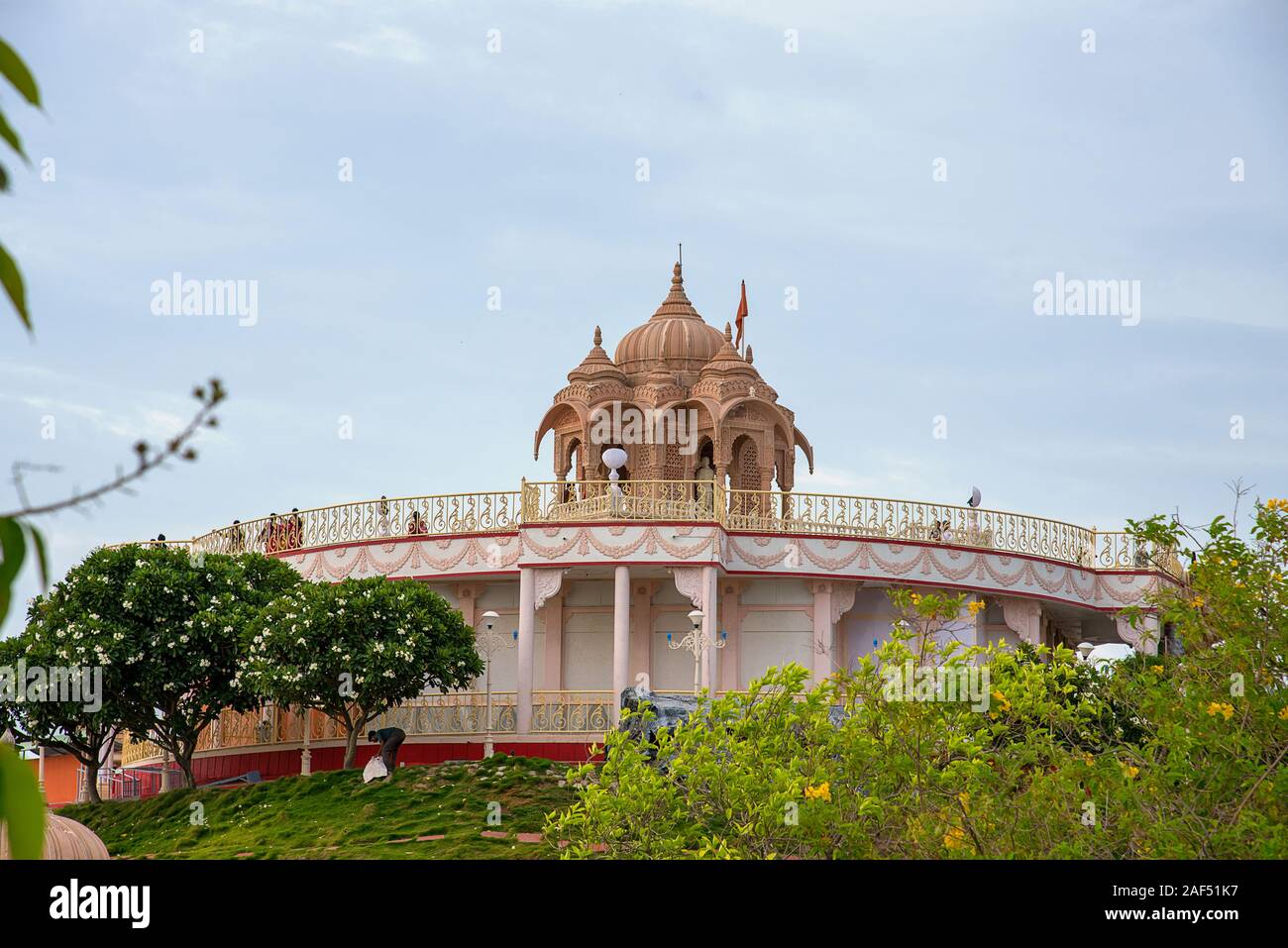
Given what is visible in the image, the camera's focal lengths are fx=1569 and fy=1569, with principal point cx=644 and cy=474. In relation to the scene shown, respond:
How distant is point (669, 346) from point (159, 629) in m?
14.3

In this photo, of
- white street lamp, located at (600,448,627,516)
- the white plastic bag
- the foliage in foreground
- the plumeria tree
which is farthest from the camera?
white street lamp, located at (600,448,627,516)

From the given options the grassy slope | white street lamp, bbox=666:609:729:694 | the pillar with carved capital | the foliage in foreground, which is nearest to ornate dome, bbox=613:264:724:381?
the pillar with carved capital

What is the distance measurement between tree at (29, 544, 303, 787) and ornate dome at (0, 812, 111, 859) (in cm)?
1427

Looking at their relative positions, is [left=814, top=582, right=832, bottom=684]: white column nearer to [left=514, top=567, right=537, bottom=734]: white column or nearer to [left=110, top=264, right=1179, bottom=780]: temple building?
[left=110, top=264, right=1179, bottom=780]: temple building

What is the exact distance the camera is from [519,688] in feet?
97.8

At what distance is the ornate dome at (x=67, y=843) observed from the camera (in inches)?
476

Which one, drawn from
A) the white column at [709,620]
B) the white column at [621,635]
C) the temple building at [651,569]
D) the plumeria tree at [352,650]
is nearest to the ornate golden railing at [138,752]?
the temple building at [651,569]

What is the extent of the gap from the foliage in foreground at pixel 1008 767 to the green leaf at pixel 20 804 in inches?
409

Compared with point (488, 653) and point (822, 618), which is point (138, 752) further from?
point (822, 618)

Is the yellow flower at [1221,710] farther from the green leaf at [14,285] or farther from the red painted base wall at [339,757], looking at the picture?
the red painted base wall at [339,757]

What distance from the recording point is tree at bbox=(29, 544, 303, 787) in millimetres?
27516

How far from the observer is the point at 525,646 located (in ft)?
98.7
